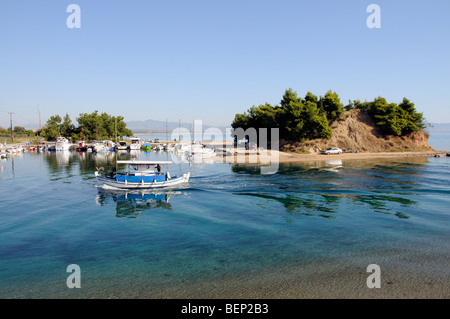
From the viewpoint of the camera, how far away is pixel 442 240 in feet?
69.5

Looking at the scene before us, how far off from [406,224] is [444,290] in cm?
1217

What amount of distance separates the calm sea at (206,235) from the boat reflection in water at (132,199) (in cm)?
13

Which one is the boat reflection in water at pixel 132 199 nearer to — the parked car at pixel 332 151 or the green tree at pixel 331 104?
the parked car at pixel 332 151

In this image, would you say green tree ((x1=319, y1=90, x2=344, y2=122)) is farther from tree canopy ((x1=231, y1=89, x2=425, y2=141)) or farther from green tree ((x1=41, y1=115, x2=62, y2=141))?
green tree ((x1=41, y1=115, x2=62, y2=141))

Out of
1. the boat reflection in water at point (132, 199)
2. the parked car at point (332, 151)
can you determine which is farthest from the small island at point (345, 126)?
the boat reflection in water at point (132, 199)

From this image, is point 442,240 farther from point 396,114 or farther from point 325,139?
point 396,114

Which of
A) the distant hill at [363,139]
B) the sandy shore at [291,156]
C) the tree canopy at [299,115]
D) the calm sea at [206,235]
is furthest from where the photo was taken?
the distant hill at [363,139]

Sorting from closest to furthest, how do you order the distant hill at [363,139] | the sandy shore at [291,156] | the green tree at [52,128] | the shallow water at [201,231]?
the shallow water at [201,231], the sandy shore at [291,156], the distant hill at [363,139], the green tree at [52,128]

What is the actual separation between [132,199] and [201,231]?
1508 centimetres

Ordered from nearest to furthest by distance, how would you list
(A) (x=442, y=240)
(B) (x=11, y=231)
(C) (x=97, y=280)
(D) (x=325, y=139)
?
(C) (x=97, y=280) < (A) (x=442, y=240) < (B) (x=11, y=231) < (D) (x=325, y=139)

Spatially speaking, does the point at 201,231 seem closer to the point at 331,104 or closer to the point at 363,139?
the point at 331,104

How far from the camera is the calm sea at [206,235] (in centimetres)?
1590

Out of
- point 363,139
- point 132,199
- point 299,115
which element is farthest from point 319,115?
point 132,199
